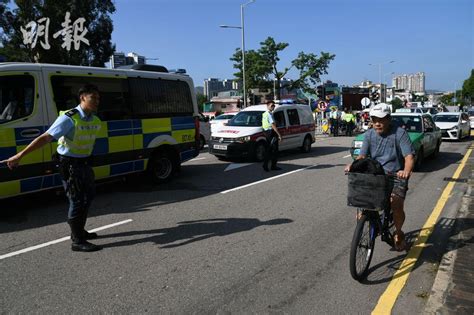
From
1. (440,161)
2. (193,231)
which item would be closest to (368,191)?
(193,231)

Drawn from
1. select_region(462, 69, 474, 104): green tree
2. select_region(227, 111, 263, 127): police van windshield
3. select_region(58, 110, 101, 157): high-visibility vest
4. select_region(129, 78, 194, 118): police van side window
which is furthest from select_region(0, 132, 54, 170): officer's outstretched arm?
select_region(462, 69, 474, 104): green tree

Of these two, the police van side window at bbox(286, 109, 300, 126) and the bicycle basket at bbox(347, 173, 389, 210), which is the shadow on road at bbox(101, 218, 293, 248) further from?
the police van side window at bbox(286, 109, 300, 126)

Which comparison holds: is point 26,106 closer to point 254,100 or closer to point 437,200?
point 437,200

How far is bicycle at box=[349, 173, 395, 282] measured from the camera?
3881 millimetres

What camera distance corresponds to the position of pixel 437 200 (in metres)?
7.61

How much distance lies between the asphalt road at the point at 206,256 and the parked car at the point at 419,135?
299 cm

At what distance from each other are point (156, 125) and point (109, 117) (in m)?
1.25

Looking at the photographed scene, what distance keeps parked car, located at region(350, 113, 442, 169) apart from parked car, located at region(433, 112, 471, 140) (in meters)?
7.95

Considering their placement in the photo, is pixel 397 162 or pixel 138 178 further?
pixel 138 178

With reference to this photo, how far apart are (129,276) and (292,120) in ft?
36.6

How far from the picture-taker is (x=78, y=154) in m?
4.77

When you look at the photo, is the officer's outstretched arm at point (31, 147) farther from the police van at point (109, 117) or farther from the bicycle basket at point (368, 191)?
the bicycle basket at point (368, 191)

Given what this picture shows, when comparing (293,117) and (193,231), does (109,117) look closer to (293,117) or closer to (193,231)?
(193,231)

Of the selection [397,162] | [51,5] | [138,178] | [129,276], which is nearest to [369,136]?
[397,162]
